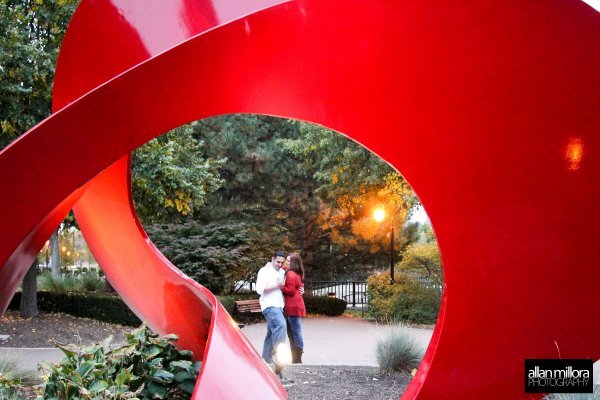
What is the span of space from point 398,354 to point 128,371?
→ 192 inches

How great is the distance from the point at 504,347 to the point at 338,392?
12.4 ft

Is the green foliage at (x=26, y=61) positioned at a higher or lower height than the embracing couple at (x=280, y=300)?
higher

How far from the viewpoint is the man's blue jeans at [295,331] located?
9.36m

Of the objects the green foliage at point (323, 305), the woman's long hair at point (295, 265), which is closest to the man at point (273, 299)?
the woman's long hair at point (295, 265)

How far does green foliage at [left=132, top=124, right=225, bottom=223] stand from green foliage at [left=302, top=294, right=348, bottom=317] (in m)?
6.23

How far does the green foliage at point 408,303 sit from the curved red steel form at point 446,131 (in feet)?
43.6

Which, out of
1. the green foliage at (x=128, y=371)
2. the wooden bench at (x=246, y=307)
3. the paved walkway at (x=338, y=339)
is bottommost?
the paved walkway at (x=338, y=339)

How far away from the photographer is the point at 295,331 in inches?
372

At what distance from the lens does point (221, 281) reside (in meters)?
18.1

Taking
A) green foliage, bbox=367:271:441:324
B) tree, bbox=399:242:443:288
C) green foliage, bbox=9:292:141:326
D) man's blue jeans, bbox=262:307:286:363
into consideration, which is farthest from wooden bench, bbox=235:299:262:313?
man's blue jeans, bbox=262:307:286:363

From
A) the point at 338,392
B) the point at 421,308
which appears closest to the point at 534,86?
the point at 338,392

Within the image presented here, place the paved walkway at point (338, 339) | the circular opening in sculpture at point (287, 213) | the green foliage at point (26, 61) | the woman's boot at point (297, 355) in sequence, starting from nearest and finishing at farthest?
the woman's boot at point (297, 355) < the paved walkway at point (338, 339) < the green foliage at point (26, 61) < the circular opening in sculpture at point (287, 213)

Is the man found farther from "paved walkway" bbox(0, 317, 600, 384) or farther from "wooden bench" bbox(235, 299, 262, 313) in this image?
"wooden bench" bbox(235, 299, 262, 313)

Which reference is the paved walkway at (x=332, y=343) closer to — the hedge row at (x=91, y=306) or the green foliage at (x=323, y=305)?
the green foliage at (x=323, y=305)
